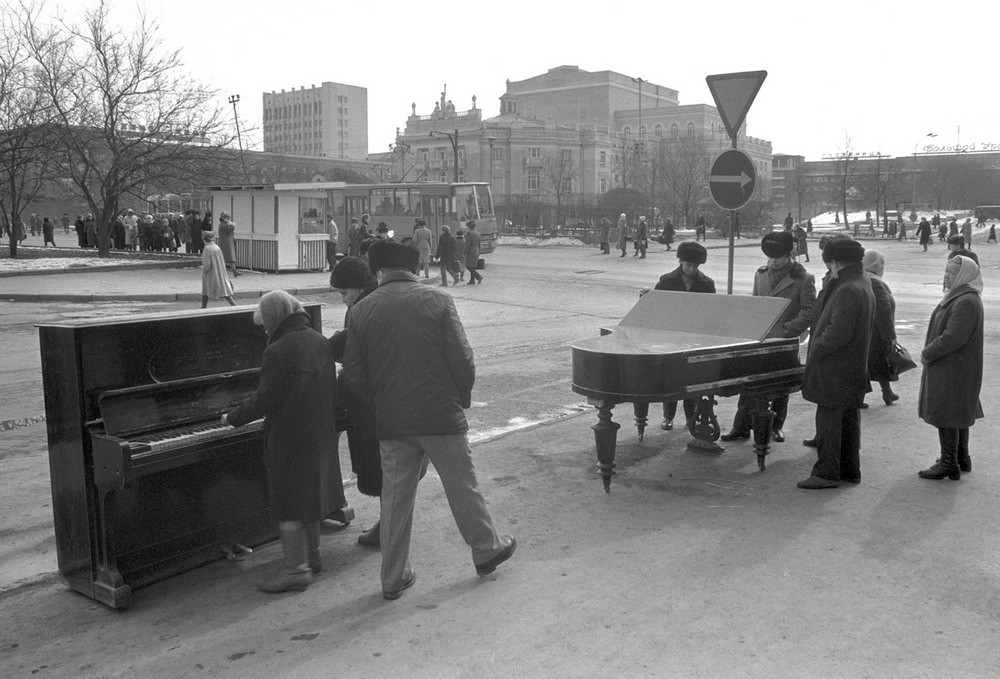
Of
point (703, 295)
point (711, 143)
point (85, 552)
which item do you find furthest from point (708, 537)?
point (711, 143)

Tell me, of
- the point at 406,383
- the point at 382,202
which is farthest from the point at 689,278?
the point at 382,202

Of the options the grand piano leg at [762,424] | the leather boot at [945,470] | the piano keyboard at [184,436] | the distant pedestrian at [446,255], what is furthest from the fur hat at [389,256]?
the distant pedestrian at [446,255]

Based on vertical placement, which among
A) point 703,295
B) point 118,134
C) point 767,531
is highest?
point 118,134

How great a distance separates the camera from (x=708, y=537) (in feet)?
18.9

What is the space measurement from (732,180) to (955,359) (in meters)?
3.06

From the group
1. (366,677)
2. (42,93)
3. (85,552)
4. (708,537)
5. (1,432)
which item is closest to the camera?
(366,677)

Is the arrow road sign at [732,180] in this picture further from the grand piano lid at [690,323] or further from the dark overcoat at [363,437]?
the dark overcoat at [363,437]

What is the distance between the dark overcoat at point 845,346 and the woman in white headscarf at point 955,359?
1.56 feet

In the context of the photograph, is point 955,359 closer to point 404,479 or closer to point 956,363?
point 956,363

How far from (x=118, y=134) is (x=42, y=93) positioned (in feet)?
8.39

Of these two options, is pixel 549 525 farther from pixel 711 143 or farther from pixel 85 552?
pixel 711 143

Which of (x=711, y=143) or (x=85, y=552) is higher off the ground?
(x=711, y=143)

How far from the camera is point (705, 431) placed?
25.1 feet

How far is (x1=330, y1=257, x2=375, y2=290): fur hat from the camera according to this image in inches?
220
